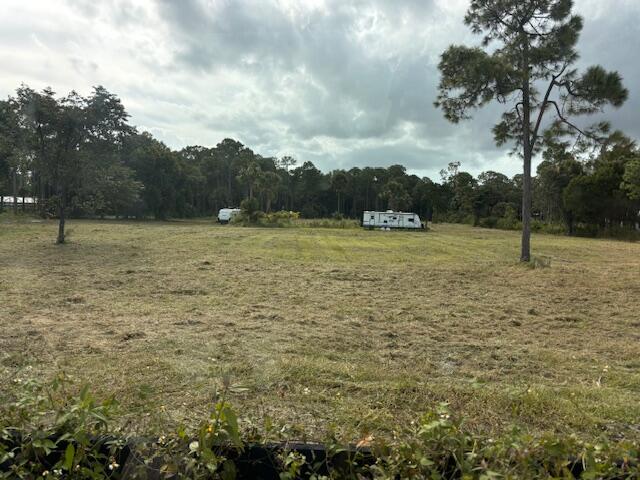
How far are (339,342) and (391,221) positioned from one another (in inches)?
1522

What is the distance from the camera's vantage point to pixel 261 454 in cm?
165

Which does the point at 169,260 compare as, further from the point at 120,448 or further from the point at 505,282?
the point at 120,448

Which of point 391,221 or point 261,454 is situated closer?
point 261,454

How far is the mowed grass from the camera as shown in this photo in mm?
3023

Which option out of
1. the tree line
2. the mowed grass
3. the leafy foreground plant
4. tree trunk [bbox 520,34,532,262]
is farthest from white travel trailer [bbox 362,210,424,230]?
the leafy foreground plant

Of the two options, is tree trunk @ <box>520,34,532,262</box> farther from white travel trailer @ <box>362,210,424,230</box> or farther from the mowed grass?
white travel trailer @ <box>362,210,424,230</box>

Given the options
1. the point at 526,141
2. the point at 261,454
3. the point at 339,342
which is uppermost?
the point at 526,141

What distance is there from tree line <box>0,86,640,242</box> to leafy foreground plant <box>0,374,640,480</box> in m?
13.2

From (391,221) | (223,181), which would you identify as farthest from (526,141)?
(223,181)

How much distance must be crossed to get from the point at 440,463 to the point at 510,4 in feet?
46.2

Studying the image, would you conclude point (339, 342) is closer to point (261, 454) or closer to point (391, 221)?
point (261, 454)

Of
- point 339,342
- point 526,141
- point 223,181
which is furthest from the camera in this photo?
point 223,181

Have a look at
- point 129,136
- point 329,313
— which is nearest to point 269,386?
point 329,313

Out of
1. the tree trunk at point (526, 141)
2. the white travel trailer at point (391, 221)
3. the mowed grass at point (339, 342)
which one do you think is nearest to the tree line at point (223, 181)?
the tree trunk at point (526, 141)
